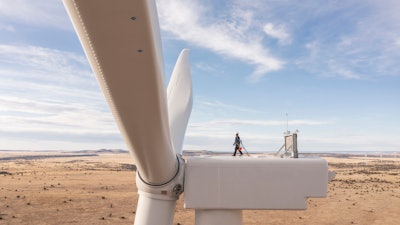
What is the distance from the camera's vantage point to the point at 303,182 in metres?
8.30

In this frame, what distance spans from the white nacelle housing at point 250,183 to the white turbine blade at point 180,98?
204cm

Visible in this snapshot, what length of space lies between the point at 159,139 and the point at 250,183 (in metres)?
2.98

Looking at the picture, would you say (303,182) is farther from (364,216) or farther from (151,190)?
(364,216)

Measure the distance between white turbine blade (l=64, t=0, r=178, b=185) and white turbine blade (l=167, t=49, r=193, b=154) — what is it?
161 inches

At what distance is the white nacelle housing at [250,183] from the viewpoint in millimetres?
8188

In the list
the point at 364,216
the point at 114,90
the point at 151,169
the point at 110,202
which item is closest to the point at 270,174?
the point at 151,169

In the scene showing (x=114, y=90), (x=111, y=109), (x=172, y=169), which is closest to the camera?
(x=114, y=90)

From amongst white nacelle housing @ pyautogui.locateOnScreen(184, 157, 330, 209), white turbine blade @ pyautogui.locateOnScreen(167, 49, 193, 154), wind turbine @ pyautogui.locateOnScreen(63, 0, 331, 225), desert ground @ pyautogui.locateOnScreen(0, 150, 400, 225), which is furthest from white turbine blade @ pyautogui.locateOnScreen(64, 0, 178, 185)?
desert ground @ pyautogui.locateOnScreen(0, 150, 400, 225)

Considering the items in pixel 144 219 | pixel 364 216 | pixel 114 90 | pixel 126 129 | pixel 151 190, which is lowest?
pixel 364 216

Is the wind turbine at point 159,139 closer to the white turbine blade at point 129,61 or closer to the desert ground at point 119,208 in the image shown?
the white turbine blade at point 129,61

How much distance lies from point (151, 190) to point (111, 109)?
323cm

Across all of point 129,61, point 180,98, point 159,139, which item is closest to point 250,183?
point 159,139

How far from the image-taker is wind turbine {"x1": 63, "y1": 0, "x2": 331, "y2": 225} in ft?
12.9

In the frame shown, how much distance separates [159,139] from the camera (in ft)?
20.0
